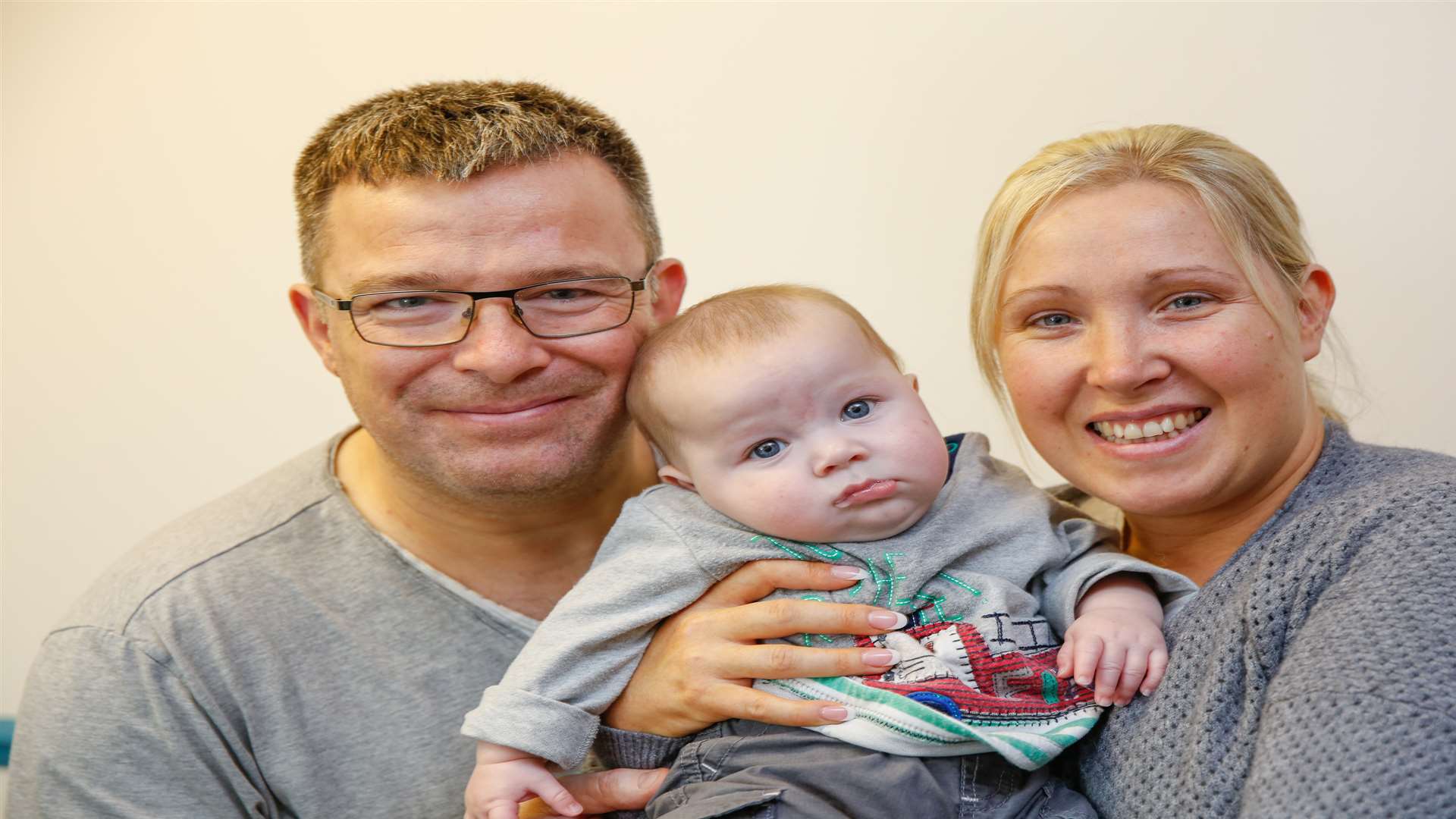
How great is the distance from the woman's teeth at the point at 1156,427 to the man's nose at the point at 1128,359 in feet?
0.22

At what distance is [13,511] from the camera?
3475mm

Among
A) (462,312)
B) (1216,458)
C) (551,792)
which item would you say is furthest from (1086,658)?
(462,312)

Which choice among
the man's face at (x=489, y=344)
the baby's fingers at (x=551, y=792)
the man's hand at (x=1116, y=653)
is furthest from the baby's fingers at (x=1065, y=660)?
the man's face at (x=489, y=344)

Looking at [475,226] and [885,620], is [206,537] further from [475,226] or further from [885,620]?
[885,620]

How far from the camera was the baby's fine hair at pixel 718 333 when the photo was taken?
1.73m

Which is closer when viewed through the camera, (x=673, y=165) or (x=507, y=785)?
(x=507, y=785)

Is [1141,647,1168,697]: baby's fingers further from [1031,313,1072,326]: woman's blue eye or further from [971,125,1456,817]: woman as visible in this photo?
[1031,313,1072,326]: woman's blue eye

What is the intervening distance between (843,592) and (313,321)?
3.85ft

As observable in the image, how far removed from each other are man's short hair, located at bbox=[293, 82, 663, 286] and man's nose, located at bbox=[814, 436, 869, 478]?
2.35 ft

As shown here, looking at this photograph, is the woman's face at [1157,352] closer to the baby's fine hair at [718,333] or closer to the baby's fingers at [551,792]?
the baby's fine hair at [718,333]

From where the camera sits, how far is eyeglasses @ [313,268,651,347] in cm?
197

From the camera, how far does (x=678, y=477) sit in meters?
1.83

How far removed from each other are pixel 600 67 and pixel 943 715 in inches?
86.1

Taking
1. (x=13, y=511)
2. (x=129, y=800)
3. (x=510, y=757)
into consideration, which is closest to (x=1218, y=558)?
(x=510, y=757)
